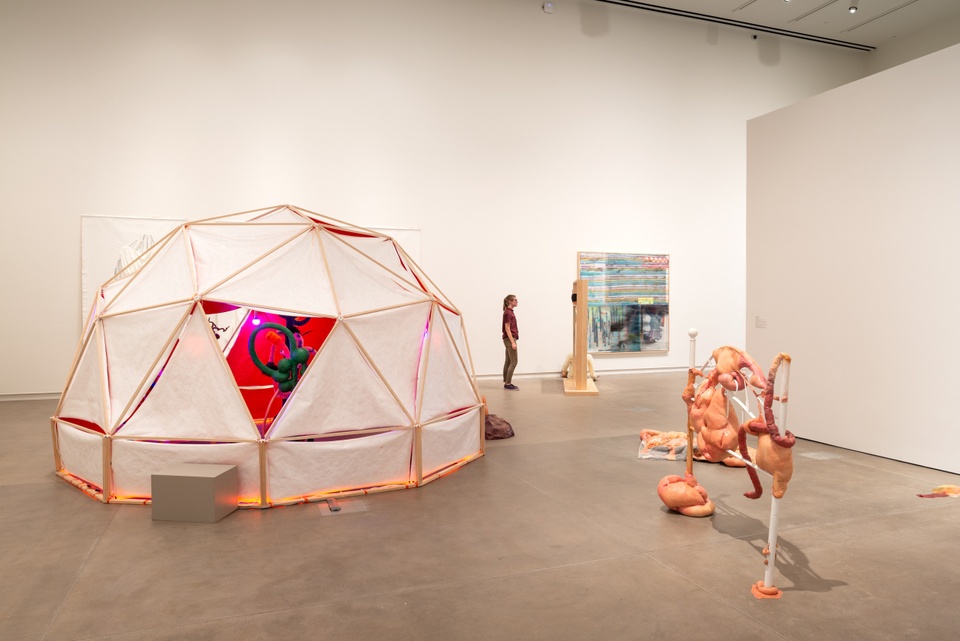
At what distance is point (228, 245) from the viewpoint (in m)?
5.57

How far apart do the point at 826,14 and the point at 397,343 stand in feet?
38.9

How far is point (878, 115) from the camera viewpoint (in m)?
6.04

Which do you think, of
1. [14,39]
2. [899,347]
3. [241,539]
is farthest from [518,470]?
[14,39]

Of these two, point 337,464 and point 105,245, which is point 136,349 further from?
point 105,245

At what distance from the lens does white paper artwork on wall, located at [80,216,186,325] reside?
374 inches

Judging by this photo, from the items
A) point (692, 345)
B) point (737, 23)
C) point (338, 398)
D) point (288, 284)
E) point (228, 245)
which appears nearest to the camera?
A: point (338, 398)

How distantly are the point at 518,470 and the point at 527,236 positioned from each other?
21.9ft

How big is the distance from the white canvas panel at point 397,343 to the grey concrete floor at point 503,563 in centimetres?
85

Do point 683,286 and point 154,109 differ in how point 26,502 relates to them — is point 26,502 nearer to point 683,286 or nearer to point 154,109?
point 154,109

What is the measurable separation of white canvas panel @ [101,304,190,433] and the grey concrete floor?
0.84m

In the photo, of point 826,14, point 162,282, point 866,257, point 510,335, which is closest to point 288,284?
point 162,282

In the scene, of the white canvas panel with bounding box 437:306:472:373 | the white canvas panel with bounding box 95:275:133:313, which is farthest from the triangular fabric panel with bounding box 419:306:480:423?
the white canvas panel with bounding box 95:275:133:313

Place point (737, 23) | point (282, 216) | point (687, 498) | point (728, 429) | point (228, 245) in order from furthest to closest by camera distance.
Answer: point (737, 23), point (282, 216), point (228, 245), point (687, 498), point (728, 429)

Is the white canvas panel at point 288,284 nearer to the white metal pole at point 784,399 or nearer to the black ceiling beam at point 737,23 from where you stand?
the white metal pole at point 784,399
